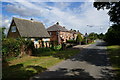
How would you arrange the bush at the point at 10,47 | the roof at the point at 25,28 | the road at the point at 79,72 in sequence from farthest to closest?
the roof at the point at 25,28 → the bush at the point at 10,47 → the road at the point at 79,72

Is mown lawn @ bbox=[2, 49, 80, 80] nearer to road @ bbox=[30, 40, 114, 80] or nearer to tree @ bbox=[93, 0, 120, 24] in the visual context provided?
A: road @ bbox=[30, 40, 114, 80]

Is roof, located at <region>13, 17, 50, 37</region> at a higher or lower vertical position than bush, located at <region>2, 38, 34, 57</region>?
higher

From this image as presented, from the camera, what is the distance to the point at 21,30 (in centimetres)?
2316

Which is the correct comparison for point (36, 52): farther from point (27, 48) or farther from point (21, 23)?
point (21, 23)

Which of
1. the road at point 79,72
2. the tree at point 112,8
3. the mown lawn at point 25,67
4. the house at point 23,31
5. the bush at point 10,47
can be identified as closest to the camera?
the road at point 79,72

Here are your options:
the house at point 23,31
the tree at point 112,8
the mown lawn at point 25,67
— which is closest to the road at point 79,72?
the mown lawn at point 25,67

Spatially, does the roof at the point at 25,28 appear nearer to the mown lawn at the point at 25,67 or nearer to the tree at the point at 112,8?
the mown lawn at the point at 25,67

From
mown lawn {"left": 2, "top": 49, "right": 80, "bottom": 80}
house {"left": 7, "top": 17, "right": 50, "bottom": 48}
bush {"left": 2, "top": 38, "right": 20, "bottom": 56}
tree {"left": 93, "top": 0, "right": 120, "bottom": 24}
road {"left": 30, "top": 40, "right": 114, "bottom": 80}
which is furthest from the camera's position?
house {"left": 7, "top": 17, "right": 50, "bottom": 48}

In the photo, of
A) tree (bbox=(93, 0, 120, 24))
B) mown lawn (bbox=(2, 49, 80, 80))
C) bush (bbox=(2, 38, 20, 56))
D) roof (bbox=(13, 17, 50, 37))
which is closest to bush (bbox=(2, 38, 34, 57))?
bush (bbox=(2, 38, 20, 56))

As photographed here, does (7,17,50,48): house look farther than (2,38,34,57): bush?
Yes

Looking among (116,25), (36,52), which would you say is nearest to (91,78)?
(36,52)

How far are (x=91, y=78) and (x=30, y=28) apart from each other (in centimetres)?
2136

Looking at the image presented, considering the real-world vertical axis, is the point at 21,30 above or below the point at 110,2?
below

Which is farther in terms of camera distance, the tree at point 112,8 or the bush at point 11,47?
the tree at point 112,8
